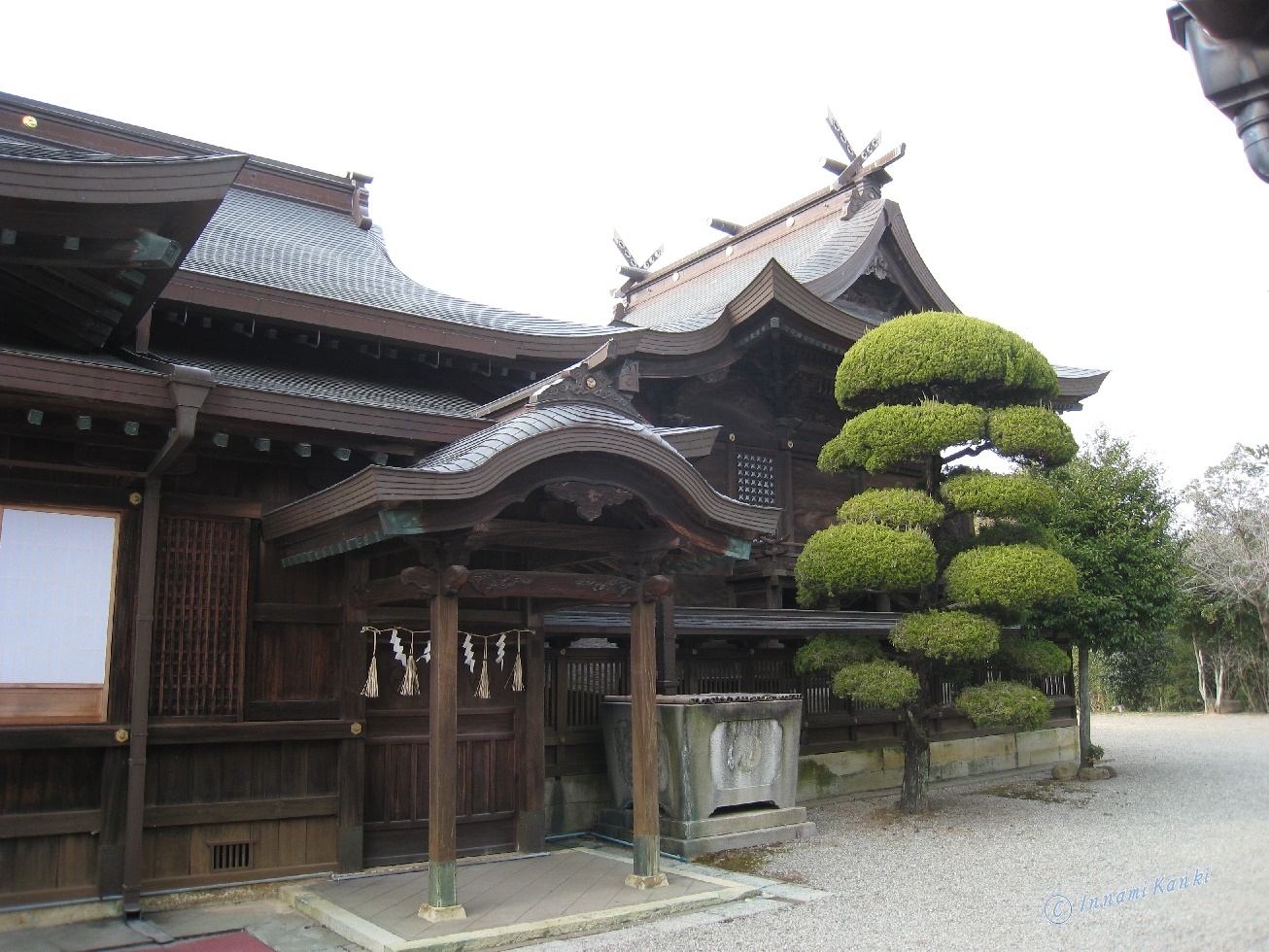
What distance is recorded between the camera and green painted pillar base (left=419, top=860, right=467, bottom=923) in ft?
21.3

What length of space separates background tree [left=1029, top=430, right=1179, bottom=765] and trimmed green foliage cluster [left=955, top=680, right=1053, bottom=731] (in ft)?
13.9

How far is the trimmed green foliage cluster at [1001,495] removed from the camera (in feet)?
35.0

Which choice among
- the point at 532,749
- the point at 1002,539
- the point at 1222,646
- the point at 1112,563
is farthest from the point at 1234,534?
the point at 532,749

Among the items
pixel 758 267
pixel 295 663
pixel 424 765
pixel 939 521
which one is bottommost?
pixel 424 765

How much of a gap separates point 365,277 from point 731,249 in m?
10.2

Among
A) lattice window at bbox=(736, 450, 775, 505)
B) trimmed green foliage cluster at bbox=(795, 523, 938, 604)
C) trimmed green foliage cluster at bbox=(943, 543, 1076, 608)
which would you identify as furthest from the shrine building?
trimmed green foliage cluster at bbox=(943, 543, 1076, 608)

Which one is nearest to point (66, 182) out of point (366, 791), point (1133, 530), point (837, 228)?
point (366, 791)

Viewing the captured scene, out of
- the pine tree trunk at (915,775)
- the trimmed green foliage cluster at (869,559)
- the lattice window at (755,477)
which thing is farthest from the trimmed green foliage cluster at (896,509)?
the pine tree trunk at (915,775)

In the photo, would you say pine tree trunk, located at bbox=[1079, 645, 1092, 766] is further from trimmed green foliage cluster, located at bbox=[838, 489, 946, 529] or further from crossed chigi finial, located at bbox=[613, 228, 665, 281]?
crossed chigi finial, located at bbox=[613, 228, 665, 281]

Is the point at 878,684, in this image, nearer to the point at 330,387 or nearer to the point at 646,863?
the point at 646,863

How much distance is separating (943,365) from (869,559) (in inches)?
93.3

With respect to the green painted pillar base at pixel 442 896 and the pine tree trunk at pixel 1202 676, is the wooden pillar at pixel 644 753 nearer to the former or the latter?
the green painted pillar base at pixel 442 896

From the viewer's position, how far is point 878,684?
10.2 meters

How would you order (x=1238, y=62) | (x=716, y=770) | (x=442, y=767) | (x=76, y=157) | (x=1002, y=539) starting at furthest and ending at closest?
(x=1002, y=539) → (x=716, y=770) → (x=442, y=767) → (x=76, y=157) → (x=1238, y=62)
